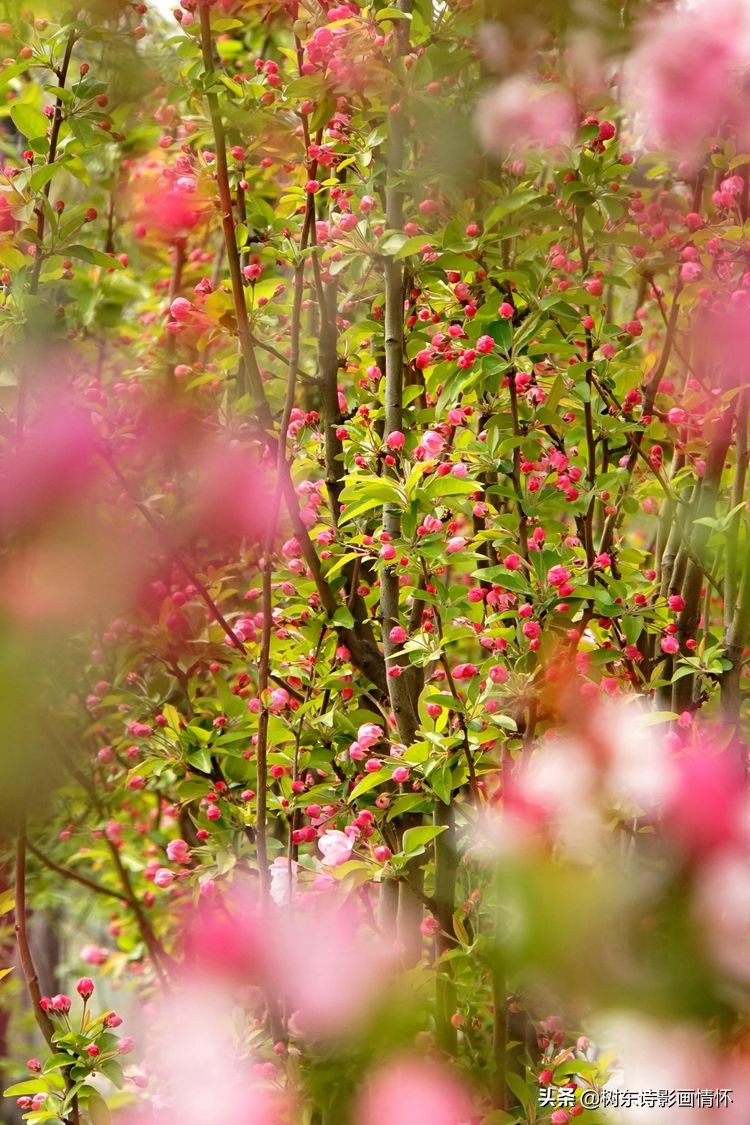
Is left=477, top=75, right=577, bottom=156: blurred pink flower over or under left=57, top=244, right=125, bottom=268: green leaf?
over

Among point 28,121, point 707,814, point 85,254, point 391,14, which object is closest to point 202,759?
point 85,254

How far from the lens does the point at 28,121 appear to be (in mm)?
1215

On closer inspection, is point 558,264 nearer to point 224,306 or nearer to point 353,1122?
point 224,306

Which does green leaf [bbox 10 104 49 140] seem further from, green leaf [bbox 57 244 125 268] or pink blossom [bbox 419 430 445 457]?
pink blossom [bbox 419 430 445 457]

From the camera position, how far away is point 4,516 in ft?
1.95

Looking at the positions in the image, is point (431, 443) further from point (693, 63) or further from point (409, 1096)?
point (409, 1096)

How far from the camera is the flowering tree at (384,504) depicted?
831 mm

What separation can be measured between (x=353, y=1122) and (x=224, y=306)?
36.8 inches

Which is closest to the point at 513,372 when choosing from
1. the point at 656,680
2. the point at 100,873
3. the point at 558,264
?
the point at 558,264

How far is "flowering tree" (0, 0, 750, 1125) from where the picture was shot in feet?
2.73

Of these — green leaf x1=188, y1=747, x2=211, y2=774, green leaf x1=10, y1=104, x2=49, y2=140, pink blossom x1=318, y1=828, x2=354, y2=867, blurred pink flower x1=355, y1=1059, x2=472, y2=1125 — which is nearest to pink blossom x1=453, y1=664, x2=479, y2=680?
pink blossom x1=318, y1=828, x2=354, y2=867

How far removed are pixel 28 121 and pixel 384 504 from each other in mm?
585

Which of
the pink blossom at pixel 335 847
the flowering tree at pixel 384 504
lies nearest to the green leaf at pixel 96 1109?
the flowering tree at pixel 384 504

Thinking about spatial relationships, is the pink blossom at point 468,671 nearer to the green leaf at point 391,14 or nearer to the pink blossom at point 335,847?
the pink blossom at point 335,847
